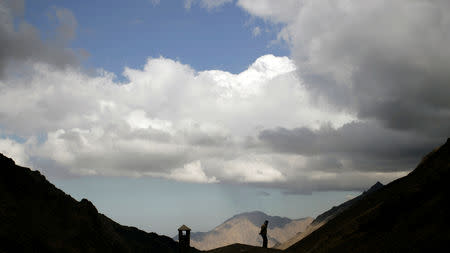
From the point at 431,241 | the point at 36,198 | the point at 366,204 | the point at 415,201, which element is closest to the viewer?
the point at 431,241

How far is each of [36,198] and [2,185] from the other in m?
2.74

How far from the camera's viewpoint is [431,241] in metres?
15.4

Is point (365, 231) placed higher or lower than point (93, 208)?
lower

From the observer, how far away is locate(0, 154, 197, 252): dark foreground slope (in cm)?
2233

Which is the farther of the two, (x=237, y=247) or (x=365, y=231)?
(x=237, y=247)

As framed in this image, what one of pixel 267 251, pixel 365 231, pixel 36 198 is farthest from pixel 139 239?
pixel 365 231

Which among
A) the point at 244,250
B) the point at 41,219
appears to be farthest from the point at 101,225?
the point at 244,250

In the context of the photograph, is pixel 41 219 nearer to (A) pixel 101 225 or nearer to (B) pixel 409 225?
(A) pixel 101 225

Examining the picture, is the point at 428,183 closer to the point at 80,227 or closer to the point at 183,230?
the point at 183,230

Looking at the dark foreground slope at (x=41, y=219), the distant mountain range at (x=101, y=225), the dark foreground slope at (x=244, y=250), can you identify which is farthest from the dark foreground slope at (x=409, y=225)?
the dark foreground slope at (x=41, y=219)

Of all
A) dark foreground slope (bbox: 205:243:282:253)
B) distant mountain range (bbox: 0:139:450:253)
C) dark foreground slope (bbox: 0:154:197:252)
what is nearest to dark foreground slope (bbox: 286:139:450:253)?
distant mountain range (bbox: 0:139:450:253)

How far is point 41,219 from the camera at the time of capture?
2564cm

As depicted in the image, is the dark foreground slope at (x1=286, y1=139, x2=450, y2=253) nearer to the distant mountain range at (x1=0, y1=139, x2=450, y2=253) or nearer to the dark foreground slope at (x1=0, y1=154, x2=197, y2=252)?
the distant mountain range at (x1=0, y1=139, x2=450, y2=253)

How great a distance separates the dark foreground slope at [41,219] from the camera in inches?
879
